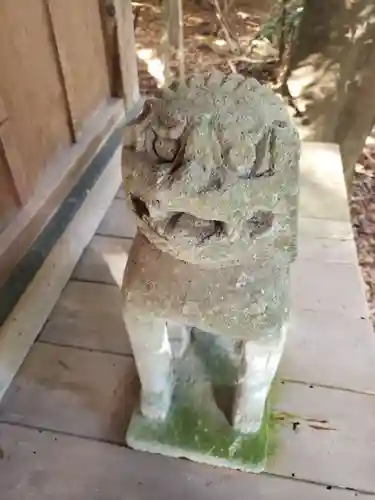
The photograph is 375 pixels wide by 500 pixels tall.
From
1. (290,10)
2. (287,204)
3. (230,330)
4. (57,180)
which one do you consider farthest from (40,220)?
(290,10)

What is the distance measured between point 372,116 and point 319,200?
30cm

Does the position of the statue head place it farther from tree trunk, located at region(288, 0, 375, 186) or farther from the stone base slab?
tree trunk, located at region(288, 0, 375, 186)

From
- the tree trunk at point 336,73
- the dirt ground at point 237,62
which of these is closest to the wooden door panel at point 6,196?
the dirt ground at point 237,62

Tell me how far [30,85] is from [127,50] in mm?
383

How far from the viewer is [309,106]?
151 centimetres

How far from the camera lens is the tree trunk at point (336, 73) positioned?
1291 mm

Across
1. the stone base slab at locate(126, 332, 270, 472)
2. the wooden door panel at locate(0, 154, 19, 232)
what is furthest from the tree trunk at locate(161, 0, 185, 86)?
the stone base slab at locate(126, 332, 270, 472)

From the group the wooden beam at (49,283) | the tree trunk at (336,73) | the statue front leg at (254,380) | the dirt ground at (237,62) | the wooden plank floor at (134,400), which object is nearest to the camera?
the statue front leg at (254,380)

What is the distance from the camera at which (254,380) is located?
2.51 feet

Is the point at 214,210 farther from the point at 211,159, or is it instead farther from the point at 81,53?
the point at 81,53

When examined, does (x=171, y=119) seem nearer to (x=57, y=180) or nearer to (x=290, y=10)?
(x=57, y=180)

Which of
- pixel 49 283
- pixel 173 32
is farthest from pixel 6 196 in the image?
pixel 173 32

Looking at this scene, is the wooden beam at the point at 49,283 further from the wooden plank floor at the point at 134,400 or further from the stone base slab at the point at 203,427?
the stone base slab at the point at 203,427

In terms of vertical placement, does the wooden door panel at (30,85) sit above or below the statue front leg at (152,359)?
above
